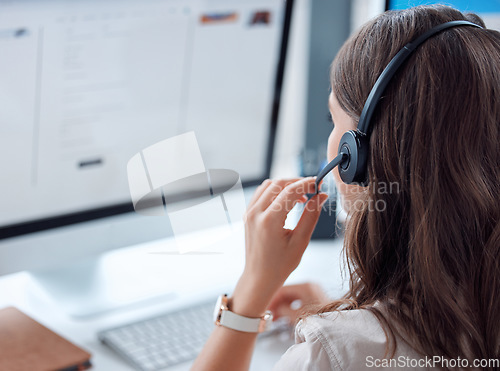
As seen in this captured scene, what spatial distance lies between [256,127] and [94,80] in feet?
1.06

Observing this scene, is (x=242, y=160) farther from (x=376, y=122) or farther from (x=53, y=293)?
(x=376, y=122)

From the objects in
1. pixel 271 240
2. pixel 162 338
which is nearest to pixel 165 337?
pixel 162 338

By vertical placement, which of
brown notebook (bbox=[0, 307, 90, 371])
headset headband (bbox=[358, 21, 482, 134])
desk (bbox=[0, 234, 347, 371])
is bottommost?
desk (bbox=[0, 234, 347, 371])

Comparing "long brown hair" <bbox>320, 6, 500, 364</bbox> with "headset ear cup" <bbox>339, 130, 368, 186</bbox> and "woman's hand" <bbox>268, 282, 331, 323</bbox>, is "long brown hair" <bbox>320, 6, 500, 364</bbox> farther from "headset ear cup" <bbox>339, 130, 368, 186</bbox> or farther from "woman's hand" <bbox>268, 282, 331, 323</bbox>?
"woman's hand" <bbox>268, 282, 331, 323</bbox>

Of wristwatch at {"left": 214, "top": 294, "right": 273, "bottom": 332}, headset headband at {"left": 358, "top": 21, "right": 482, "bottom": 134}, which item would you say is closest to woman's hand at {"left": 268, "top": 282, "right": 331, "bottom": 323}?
wristwatch at {"left": 214, "top": 294, "right": 273, "bottom": 332}

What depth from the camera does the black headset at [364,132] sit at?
54 centimetres

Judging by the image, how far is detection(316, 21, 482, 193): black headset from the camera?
54 cm

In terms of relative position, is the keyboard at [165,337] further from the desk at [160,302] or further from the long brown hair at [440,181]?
the long brown hair at [440,181]

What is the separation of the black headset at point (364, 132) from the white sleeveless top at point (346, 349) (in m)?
0.14

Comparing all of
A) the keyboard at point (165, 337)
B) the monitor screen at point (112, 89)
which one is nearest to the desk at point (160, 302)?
the keyboard at point (165, 337)

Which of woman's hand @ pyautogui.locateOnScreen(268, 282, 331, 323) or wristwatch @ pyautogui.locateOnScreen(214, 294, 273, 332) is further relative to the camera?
woman's hand @ pyautogui.locateOnScreen(268, 282, 331, 323)

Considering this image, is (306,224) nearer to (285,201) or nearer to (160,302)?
(285,201)

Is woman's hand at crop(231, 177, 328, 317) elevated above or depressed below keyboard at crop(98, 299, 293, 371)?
above

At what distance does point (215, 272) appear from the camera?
1.06m
